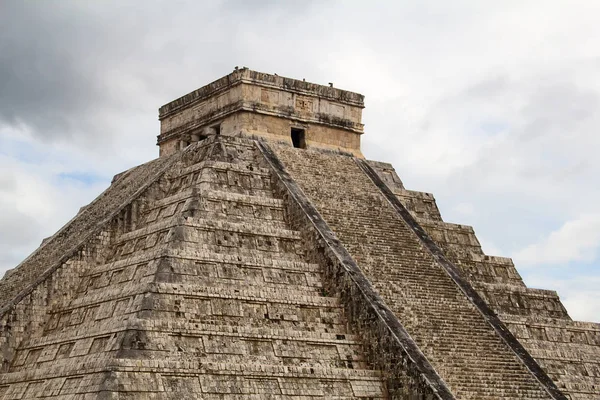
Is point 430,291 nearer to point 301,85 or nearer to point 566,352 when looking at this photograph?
point 566,352

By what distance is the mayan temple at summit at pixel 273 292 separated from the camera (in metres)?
16.5

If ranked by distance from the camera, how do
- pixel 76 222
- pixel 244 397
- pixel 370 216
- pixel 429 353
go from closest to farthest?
1. pixel 244 397
2. pixel 429 353
3. pixel 370 216
4. pixel 76 222

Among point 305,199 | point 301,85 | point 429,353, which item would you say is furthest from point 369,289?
point 301,85

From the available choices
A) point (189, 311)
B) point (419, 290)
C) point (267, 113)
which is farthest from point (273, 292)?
point (267, 113)

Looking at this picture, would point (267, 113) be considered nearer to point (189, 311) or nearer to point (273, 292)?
point (273, 292)

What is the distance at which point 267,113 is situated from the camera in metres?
23.6

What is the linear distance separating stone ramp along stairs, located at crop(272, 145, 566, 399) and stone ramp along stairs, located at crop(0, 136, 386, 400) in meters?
1.17

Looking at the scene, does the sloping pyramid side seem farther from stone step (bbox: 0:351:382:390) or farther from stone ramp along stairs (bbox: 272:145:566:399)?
stone step (bbox: 0:351:382:390)

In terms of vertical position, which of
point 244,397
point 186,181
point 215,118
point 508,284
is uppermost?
point 215,118

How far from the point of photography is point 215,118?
79.0ft

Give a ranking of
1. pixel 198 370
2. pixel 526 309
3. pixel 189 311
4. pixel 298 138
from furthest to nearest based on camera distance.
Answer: pixel 298 138, pixel 526 309, pixel 189 311, pixel 198 370

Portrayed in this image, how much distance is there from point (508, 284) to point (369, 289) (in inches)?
220

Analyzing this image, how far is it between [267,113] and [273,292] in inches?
262

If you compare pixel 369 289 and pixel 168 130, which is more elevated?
pixel 168 130
